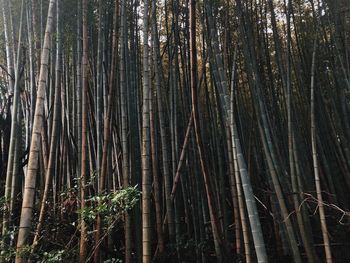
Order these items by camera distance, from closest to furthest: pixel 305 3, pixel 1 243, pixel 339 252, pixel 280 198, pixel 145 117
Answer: pixel 1 243, pixel 145 117, pixel 280 198, pixel 339 252, pixel 305 3

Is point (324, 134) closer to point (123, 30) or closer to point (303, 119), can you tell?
point (303, 119)

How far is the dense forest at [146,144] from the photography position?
2268 mm

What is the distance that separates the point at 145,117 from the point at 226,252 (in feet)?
4.64

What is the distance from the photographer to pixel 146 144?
232 centimetres

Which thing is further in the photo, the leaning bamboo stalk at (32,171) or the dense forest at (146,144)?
the dense forest at (146,144)

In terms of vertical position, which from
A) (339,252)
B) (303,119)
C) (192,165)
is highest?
(303,119)

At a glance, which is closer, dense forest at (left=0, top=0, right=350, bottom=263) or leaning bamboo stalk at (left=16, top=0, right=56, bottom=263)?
leaning bamboo stalk at (left=16, top=0, right=56, bottom=263)

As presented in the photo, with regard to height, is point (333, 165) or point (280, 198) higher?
point (333, 165)

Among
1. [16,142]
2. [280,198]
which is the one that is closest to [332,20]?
[280,198]

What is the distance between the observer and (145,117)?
2307 mm

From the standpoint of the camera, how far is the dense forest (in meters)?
2.27

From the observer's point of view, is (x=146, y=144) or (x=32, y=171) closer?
(x=32, y=171)

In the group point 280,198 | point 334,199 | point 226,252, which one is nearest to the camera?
point 280,198

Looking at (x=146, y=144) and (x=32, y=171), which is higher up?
(x=146, y=144)
